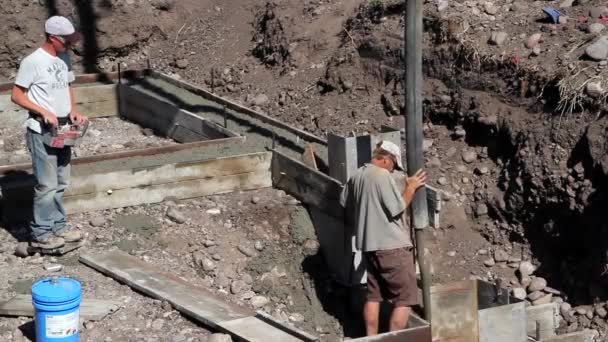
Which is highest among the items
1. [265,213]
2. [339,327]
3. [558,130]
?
[558,130]

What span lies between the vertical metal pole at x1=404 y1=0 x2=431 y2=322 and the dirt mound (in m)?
5.45

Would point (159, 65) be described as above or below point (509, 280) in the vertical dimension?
above

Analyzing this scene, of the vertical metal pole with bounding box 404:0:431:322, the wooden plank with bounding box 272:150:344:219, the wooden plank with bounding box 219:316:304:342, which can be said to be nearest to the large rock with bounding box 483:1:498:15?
the wooden plank with bounding box 272:150:344:219

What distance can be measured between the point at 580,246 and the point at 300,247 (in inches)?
92.8

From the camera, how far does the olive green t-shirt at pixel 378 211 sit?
721cm

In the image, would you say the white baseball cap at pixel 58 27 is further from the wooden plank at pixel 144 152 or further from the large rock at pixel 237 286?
the large rock at pixel 237 286

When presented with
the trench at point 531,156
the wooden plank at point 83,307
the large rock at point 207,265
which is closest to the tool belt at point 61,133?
the wooden plank at point 83,307

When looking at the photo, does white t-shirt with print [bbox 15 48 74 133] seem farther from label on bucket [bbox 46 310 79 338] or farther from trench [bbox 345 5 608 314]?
trench [bbox 345 5 608 314]

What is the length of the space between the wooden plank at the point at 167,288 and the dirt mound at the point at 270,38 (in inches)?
199

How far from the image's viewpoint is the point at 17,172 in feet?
31.6

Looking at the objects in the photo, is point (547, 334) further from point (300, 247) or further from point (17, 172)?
point (17, 172)

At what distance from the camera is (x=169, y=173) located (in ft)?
31.1

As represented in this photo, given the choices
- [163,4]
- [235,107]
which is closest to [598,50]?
[235,107]

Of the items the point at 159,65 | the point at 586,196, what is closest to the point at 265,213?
the point at 586,196
